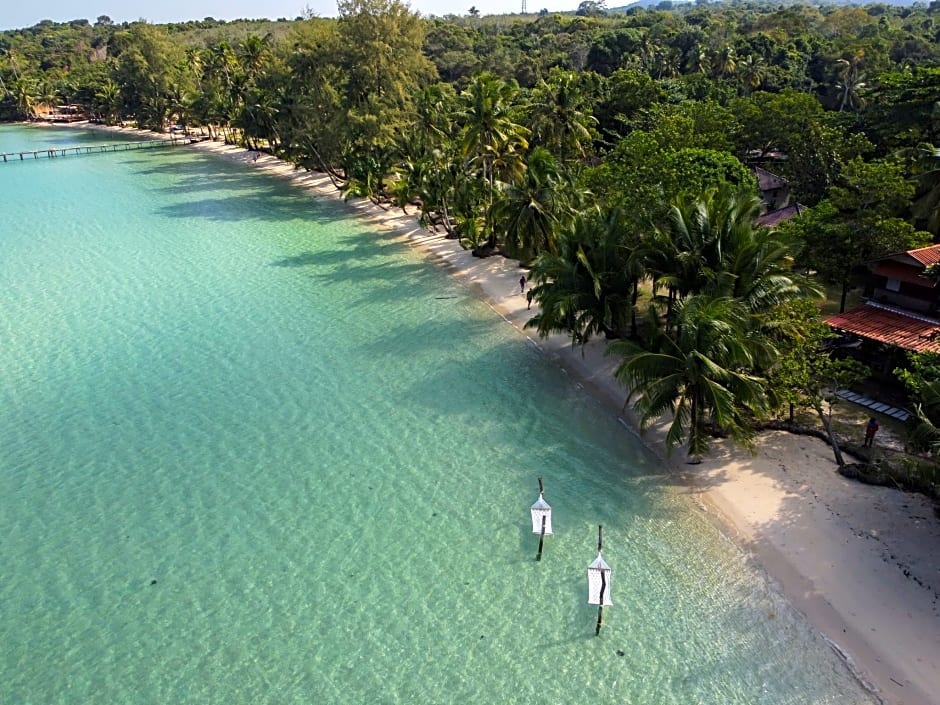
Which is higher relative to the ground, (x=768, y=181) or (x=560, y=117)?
(x=560, y=117)

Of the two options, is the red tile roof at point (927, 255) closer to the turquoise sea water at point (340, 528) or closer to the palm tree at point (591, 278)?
the palm tree at point (591, 278)

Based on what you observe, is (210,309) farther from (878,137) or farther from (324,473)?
(878,137)

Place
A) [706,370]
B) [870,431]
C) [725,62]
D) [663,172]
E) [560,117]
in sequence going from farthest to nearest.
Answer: [725,62]
[560,117]
[663,172]
[870,431]
[706,370]

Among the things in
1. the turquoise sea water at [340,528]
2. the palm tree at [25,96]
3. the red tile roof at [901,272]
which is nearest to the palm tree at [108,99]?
the palm tree at [25,96]

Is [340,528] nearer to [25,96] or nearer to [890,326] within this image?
[890,326]

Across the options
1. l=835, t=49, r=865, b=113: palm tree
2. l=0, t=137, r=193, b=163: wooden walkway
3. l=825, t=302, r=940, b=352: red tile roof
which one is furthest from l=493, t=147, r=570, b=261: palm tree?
l=0, t=137, r=193, b=163: wooden walkway

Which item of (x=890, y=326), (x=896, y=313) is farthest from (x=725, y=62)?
(x=890, y=326)
